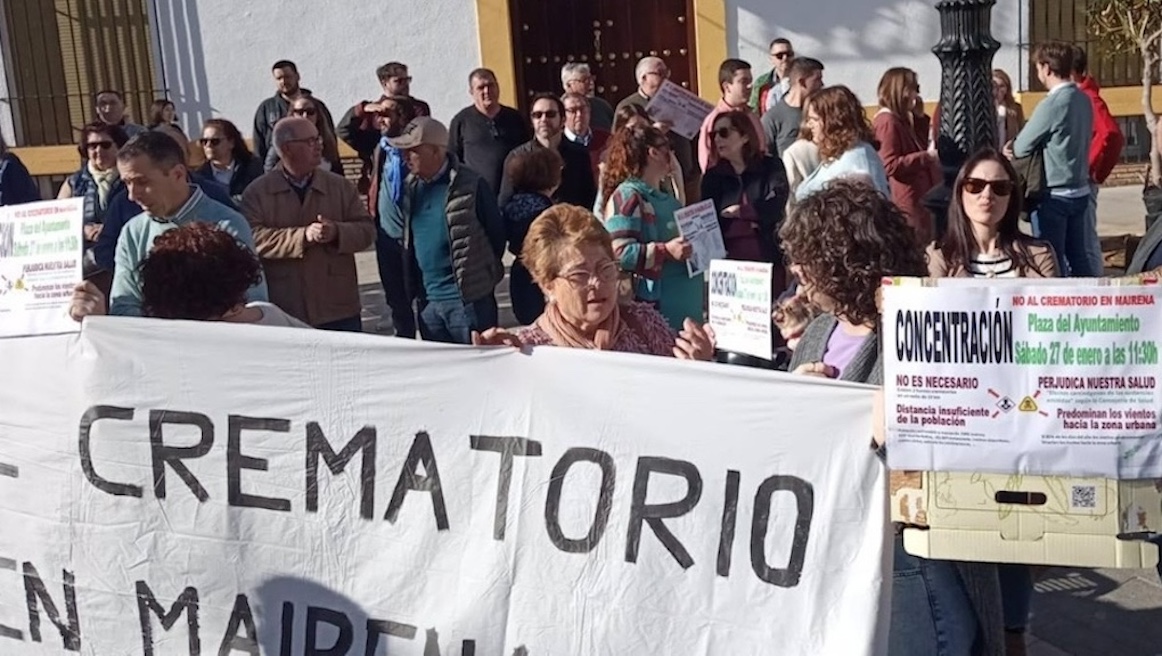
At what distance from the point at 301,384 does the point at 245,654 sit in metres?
0.69

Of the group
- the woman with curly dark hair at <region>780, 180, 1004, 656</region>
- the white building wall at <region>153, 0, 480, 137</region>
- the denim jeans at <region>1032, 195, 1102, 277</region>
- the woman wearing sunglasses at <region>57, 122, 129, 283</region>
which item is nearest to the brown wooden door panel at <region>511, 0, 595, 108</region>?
the white building wall at <region>153, 0, 480, 137</region>

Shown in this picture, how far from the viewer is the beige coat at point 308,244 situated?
567 cm

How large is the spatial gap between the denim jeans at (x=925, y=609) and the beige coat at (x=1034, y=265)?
4.83 ft

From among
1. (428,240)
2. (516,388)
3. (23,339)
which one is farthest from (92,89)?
(516,388)

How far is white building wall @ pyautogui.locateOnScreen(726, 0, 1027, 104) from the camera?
13.5m

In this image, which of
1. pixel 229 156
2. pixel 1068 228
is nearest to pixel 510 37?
pixel 229 156

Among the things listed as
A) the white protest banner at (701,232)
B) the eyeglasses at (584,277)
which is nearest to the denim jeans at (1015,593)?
the eyeglasses at (584,277)

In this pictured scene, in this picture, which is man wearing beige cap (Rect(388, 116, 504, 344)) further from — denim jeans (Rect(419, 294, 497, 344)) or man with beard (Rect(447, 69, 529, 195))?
man with beard (Rect(447, 69, 529, 195))

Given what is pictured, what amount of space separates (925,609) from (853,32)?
11.3m

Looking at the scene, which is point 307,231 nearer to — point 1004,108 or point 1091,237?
point 1091,237

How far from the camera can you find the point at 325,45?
1359 cm

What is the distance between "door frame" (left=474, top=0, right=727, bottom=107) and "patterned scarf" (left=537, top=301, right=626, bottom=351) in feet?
33.3

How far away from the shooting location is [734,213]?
20.4 ft

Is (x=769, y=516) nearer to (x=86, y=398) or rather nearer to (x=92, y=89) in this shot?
(x=86, y=398)
